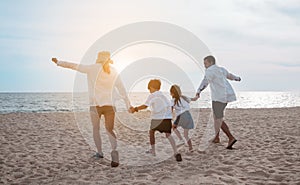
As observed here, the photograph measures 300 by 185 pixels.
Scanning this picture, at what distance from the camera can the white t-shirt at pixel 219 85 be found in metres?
7.15

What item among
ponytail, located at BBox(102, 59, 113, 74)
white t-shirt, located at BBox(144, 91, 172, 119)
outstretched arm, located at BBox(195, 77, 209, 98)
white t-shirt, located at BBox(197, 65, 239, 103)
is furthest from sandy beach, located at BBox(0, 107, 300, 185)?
ponytail, located at BBox(102, 59, 113, 74)

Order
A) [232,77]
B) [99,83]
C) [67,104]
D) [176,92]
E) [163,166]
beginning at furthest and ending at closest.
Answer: [67,104] → [232,77] → [176,92] → [99,83] → [163,166]

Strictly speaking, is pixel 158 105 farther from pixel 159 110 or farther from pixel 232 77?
pixel 232 77

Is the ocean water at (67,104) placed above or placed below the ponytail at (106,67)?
below

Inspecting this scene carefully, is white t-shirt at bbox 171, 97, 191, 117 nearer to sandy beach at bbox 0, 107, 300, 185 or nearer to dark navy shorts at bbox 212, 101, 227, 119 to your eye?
dark navy shorts at bbox 212, 101, 227, 119

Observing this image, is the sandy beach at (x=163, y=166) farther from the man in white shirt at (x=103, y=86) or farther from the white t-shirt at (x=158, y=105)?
the white t-shirt at (x=158, y=105)

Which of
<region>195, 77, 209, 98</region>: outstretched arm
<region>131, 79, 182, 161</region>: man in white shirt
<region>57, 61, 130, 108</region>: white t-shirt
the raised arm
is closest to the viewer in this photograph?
the raised arm

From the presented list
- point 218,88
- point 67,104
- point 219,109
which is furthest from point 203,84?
point 67,104

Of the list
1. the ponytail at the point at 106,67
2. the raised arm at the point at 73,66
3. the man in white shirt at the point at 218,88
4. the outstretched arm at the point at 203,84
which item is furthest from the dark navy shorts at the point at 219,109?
the raised arm at the point at 73,66

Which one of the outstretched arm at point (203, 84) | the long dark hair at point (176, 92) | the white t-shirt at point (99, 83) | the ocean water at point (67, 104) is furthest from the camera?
the ocean water at point (67, 104)

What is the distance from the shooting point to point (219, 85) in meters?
7.17

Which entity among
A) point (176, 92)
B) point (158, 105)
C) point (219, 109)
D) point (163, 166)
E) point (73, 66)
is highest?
point (73, 66)

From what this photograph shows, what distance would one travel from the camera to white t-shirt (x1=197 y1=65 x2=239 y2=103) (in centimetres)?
715

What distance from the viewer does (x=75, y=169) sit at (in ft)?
18.7
